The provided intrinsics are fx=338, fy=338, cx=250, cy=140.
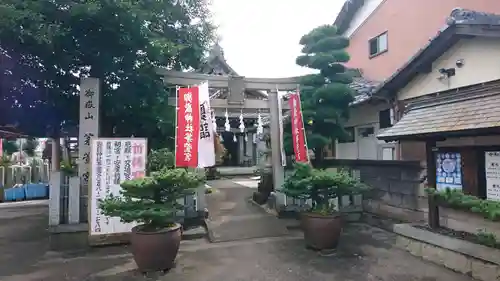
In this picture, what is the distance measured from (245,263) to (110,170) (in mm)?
4198

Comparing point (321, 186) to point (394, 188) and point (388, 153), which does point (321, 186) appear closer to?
point (394, 188)

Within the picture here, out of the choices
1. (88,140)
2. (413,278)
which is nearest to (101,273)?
(88,140)

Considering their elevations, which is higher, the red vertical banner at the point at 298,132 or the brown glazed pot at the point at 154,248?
the red vertical banner at the point at 298,132

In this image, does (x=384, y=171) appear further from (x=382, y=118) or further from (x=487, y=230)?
(x=487, y=230)

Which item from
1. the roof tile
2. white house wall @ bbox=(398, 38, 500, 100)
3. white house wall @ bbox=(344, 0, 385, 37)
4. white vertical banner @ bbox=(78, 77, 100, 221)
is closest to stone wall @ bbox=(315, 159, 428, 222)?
the roof tile

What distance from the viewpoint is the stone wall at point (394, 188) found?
9367mm

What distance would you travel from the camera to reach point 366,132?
13680 mm

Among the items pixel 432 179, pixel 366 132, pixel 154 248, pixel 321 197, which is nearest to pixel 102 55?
pixel 154 248

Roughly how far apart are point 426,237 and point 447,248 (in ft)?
1.92

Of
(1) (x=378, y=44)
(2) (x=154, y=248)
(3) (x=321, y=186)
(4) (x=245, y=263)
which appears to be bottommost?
(4) (x=245, y=263)

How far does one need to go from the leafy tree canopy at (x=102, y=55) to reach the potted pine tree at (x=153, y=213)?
403 cm

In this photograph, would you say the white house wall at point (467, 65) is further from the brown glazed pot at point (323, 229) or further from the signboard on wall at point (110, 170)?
the signboard on wall at point (110, 170)

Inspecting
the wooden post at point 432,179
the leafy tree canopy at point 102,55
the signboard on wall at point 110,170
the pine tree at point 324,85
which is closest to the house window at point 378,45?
the pine tree at point 324,85

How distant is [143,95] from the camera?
10.6 m
